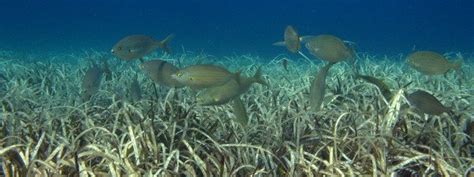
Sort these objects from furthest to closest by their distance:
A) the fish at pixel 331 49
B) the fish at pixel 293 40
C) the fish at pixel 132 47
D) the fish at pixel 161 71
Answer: the fish at pixel 132 47 → the fish at pixel 293 40 → the fish at pixel 331 49 → the fish at pixel 161 71

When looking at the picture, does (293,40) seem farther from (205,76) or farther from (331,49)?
(205,76)

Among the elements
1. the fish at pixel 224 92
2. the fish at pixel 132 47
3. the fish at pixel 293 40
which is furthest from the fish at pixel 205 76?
the fish at pixel 132 47

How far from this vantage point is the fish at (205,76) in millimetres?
3623

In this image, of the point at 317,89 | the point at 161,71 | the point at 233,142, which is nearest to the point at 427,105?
the point at 317,89

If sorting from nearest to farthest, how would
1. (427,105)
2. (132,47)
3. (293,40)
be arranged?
1. (427,105)
2. (293,40)
3. (132,47)

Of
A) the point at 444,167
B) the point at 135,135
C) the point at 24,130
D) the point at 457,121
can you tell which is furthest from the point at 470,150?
the point at 24,130

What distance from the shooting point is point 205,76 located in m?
3.64

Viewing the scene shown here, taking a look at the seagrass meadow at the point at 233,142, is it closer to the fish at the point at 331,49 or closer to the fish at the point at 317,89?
the fish at the point at 317,89

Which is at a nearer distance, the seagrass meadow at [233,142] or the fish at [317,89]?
the seagrass meadow at [233,142]

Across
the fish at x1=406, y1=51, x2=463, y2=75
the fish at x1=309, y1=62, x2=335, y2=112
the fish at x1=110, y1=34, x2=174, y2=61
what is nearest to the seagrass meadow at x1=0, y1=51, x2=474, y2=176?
the fish at x1=309, y1=62, x2=335, y2=112

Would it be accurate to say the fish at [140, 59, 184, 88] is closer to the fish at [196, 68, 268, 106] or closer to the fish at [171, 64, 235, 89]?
the fish at [171, 64, 235, 89]

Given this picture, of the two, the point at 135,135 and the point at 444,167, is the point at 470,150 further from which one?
the point at 135,135

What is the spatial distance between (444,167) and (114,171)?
191 centimetres

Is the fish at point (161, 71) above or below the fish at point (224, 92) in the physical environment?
above
